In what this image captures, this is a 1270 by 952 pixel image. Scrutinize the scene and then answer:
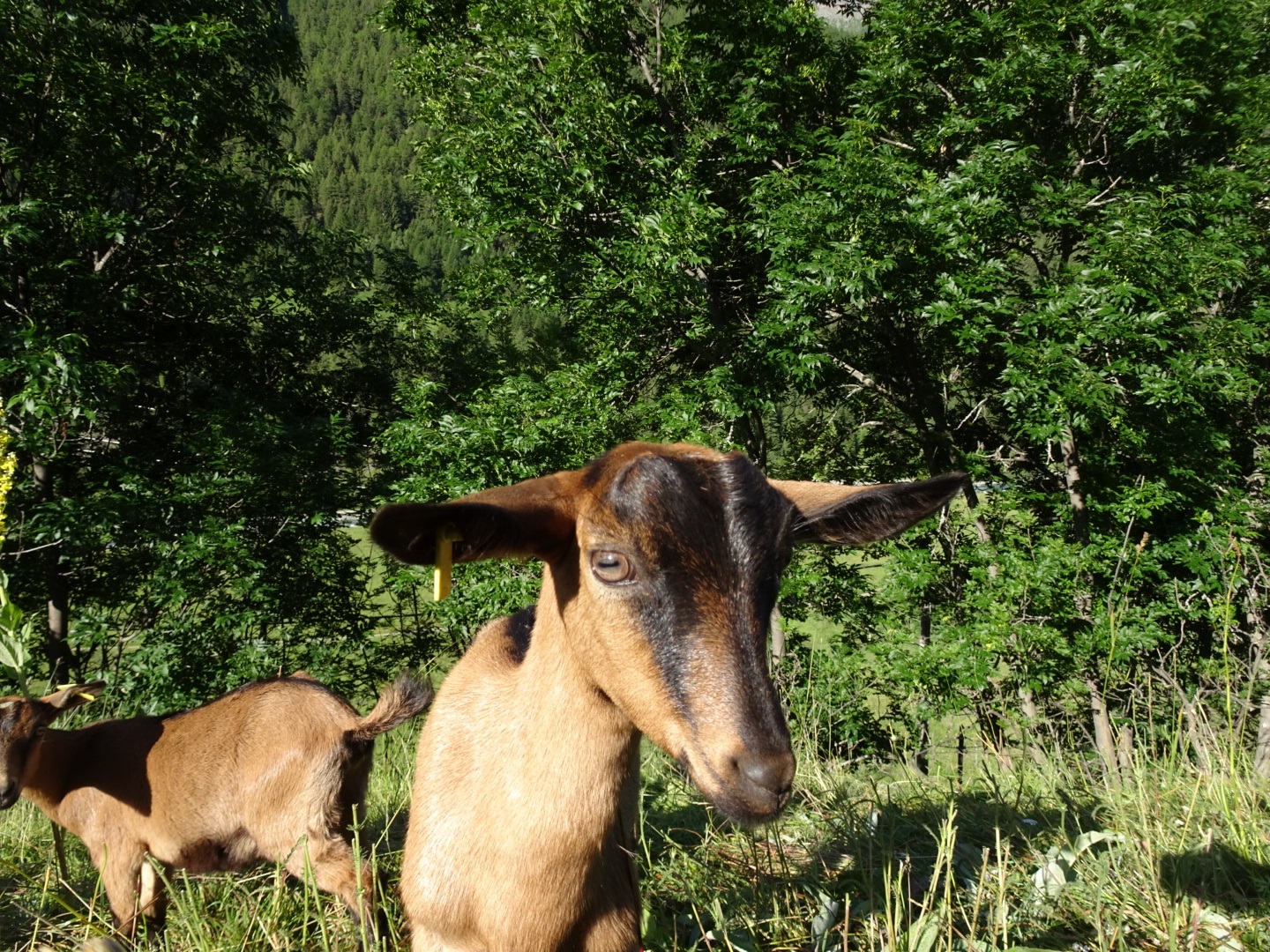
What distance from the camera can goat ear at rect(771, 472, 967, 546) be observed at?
2279 mm

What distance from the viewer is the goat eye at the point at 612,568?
198 centimetres

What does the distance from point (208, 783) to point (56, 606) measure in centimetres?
778

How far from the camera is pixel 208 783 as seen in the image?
419cm

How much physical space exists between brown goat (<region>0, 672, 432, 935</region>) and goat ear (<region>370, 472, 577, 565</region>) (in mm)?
2469

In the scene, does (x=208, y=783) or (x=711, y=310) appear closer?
(x=208, y=783)

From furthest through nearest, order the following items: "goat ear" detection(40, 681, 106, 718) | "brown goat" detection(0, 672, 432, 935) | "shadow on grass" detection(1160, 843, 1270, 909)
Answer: "goat ear" detection(40, 681, 106, 718)
"brown goat" detection(0, 672, 432, 935)
"shadow on grass" detection(1160, 843, 1270, 909)

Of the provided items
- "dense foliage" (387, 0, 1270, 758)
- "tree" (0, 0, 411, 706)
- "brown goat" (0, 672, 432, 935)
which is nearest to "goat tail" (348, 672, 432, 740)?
"brown goat" (0, 672, 432, 935)

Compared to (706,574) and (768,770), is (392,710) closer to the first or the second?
(706,574)

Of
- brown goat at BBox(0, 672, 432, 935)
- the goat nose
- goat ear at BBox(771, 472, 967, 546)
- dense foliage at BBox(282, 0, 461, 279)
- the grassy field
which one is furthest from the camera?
dense foliage at BBox(282, 0, 461, 279)

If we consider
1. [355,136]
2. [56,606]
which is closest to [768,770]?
[56,606]

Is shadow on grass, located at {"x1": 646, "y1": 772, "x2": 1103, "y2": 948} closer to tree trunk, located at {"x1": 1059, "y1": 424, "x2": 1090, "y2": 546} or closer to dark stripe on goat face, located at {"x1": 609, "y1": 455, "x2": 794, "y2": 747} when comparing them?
dark stripe on goat face, located at {"x1": 609, "y1": 455, "x2": 794, "y2": 747}

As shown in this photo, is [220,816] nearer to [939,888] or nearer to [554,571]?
[554,571]

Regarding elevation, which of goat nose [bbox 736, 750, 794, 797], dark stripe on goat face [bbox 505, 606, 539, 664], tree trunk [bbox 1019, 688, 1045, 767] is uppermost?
dark stripe on goat face [bbox 505, 606, 539, 664]

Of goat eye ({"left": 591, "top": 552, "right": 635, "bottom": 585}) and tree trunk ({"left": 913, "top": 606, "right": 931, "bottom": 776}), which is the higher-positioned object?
goat eye ({"left": 591, "top": 552, "right": 635, "bottom": 585})
